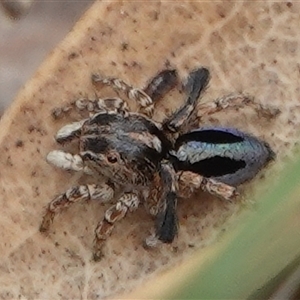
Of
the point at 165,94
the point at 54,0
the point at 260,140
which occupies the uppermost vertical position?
the point at 54,0

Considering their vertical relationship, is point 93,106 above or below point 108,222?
above

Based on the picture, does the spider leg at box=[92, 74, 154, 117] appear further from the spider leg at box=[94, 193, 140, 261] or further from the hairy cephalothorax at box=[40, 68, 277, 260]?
the spider leg at box=[94, 193, 140, 261]

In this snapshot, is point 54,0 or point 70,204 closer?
point 70,204

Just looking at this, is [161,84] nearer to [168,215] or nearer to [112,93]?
[112,93]

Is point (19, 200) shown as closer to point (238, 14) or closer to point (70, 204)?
point (70, 204)

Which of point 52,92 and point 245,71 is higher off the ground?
point 52,92

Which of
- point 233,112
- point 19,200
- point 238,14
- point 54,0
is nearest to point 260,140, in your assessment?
point 233,112

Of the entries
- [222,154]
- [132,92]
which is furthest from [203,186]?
[132,92]
